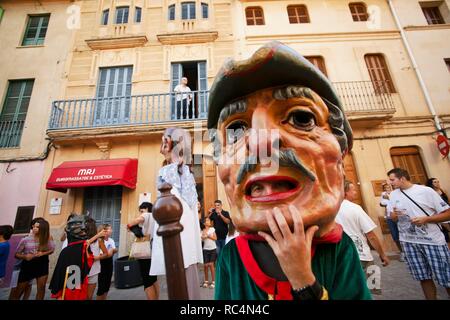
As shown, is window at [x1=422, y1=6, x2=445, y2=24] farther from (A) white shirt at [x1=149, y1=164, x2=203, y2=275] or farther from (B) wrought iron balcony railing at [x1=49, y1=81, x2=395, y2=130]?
(A) white shirt at [x1=149, y1=164, x2=203, y2=275]

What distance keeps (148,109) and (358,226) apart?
6533 mm

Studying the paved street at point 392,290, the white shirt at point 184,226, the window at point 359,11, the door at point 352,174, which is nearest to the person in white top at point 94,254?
the paved street at point 392,290

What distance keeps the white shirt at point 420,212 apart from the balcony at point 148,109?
15.5 feet

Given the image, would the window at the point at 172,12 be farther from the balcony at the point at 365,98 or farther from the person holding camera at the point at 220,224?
the person holding camera at the point at 220,224

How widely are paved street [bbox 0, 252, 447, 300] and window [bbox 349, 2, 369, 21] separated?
9030 mm

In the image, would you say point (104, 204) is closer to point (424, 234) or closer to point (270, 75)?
point (270, 75)

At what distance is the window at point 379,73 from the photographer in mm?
7680

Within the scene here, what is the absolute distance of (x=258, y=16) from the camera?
29.3ft

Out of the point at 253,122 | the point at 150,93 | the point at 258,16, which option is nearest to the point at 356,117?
the point at 258,16

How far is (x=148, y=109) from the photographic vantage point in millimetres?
7125

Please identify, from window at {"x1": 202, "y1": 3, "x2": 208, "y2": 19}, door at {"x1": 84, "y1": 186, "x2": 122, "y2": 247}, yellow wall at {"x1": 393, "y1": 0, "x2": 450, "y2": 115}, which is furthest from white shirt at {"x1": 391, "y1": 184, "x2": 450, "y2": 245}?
window at {"x1": 202, "y1": 3, "x2": 208, "y2": 19}

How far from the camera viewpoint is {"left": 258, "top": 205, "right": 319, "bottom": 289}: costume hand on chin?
70 centimetres

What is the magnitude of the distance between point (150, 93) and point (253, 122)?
7512 mm

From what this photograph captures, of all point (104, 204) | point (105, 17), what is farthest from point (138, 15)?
point (104, 204)
